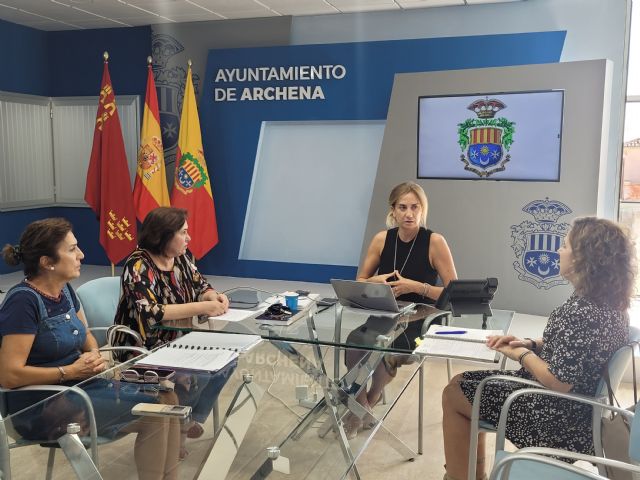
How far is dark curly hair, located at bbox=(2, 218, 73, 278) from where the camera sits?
7.75ft

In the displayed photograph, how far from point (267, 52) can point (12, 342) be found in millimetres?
4785

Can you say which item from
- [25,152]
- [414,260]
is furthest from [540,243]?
[25,152]

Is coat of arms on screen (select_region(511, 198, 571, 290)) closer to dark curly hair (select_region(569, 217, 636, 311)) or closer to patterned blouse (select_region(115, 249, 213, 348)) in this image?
dark curly hair (select_region(569, 217, 636, 311))

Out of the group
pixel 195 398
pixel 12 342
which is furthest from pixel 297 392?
pixel 12 342

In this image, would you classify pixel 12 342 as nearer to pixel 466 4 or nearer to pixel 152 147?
pixel 152 147

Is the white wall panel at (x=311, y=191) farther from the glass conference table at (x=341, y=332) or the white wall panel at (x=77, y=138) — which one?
the glass conference table at (x=341, y=332)

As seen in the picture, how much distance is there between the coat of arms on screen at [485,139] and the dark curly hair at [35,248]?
3793 millimetres

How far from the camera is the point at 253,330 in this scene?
2631 millimetres

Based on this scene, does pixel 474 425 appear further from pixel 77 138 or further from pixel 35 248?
pixel 77 138

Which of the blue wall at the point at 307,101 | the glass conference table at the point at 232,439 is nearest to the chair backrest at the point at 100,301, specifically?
the glass conference table at the point at 232,439

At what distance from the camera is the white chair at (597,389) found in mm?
2068

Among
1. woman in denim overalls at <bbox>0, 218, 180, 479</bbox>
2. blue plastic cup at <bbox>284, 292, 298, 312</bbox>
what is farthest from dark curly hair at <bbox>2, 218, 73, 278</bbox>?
blue plastic cup at <bbox>284, 292, 298, 312</bbox>

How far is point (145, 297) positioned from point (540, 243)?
11.6 ft

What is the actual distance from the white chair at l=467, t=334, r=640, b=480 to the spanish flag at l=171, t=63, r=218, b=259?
14.7 feet
